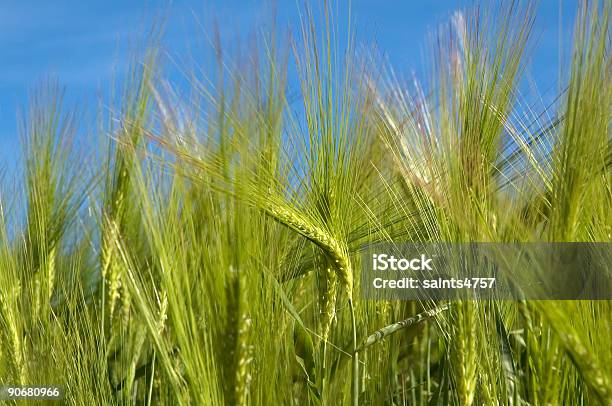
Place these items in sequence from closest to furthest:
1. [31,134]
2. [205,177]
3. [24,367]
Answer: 1. [205,177]
2. [24,367]
3. [31,134]

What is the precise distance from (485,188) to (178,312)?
1.42 feet

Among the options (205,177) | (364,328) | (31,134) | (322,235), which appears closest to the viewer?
(205,177)

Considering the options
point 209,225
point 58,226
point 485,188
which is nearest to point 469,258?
point 485,188

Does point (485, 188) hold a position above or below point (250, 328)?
above

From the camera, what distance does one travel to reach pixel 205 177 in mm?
1048

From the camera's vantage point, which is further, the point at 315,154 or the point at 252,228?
the point at 315,154

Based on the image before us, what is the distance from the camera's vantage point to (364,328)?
1.38m

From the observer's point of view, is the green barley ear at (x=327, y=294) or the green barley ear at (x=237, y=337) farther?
the green barley ear at (x=327, y=294)

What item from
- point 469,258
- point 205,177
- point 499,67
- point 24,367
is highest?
point 499,67

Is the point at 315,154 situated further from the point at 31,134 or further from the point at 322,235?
the point at 31,134

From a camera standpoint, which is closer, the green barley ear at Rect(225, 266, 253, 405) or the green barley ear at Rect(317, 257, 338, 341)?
the green barley ear at Rect(225, 266, 253, 405)

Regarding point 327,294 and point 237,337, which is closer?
point 237,337

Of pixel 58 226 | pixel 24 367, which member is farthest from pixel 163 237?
pixel 58 226

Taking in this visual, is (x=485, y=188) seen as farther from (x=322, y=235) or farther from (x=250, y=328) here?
(x=250, y=328)
